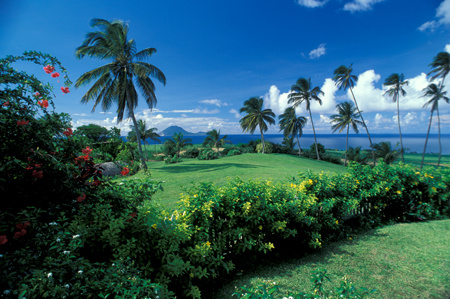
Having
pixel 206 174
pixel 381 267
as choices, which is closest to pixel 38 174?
pixel 381 267

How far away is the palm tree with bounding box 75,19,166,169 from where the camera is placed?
1463cm

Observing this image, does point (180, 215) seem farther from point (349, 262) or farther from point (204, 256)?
point (349, 262)

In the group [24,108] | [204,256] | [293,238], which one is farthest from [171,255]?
[293,238]

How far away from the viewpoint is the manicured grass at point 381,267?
294 cm

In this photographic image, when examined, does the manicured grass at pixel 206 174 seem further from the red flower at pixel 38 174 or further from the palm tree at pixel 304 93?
the palm tree at pixel 304 93

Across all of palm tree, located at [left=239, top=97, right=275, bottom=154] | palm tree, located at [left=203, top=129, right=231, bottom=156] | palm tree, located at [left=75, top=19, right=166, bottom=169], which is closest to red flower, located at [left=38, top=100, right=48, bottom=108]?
palm tree, located at [left=75, top=19, right=166, bottom=169]

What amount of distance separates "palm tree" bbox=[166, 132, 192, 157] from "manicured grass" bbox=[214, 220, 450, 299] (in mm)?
38326

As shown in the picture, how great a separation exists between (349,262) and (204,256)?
8.76 feet

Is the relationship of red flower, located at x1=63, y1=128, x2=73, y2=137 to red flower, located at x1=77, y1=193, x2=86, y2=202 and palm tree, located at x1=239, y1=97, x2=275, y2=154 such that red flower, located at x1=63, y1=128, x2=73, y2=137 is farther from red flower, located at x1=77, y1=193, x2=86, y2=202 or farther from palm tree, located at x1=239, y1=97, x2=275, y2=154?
palm tree, located at x1=239, y1=97, x2=275, y2=154

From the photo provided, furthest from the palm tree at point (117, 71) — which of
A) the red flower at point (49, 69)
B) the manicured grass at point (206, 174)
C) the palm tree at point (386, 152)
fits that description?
the palm tree at point (386, 152)

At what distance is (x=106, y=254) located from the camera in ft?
7.13

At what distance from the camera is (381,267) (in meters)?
3.43

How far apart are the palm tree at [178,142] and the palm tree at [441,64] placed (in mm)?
41090

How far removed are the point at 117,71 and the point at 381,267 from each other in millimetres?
18525
